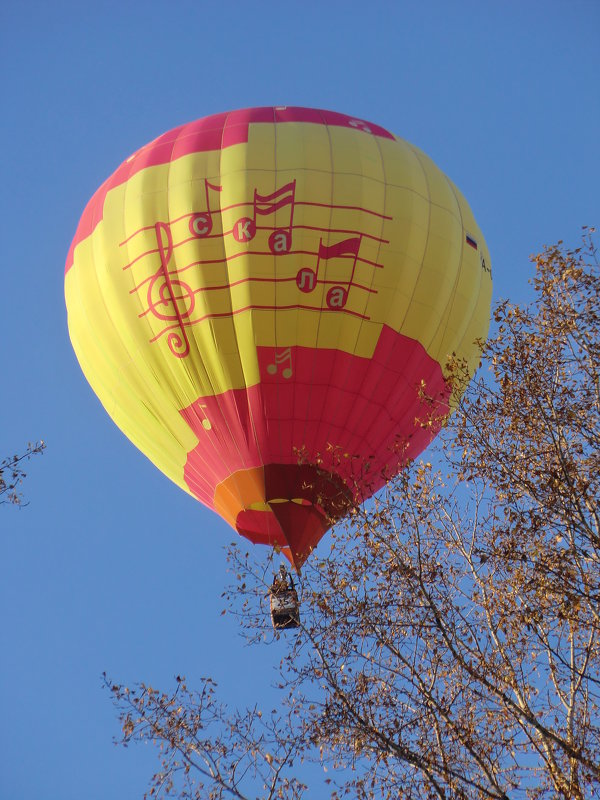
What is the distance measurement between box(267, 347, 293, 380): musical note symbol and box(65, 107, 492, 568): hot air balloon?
0.05 ft

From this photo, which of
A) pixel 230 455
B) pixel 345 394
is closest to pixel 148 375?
pixel 230 455

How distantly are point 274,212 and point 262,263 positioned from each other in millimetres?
936

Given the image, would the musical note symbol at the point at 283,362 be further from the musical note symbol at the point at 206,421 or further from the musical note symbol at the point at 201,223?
the musical note symbol at the point at 201,223

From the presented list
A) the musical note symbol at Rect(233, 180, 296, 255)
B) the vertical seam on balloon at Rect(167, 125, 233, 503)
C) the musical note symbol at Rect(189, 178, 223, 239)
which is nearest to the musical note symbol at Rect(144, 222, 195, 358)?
the vertical seam on balloon at Rect(167, 125, 233, 503)

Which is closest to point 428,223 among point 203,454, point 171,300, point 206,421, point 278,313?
point 278,313

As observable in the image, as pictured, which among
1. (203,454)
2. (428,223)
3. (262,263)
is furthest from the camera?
(428,223)

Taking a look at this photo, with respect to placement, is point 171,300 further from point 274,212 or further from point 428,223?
point 428,223

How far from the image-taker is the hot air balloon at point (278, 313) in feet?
57.2

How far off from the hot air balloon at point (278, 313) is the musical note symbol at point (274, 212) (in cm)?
2

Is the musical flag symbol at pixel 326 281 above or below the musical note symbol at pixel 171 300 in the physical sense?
above

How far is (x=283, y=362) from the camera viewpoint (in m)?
17.5

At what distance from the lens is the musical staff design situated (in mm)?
17594

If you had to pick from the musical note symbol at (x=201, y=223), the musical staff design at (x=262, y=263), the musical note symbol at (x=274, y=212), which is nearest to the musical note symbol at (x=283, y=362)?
the musical staff design at (x=262, y=263)

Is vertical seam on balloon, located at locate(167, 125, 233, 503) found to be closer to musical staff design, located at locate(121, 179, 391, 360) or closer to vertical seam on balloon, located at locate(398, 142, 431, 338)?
musical staff design, located at locate(121, 179, 391, 360)
